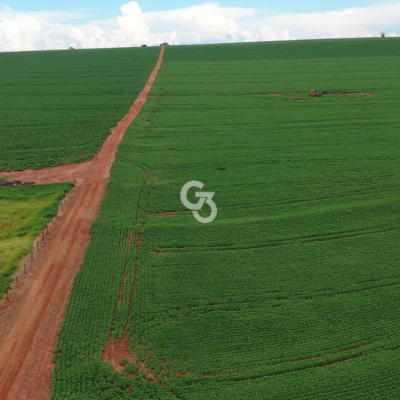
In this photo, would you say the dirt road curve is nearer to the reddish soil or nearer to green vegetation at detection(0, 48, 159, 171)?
the reddish soil

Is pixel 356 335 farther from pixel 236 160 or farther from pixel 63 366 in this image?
pixel 236 160

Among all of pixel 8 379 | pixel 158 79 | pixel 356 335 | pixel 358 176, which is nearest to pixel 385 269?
pixel 356 335

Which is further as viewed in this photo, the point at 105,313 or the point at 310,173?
the point at 310,173

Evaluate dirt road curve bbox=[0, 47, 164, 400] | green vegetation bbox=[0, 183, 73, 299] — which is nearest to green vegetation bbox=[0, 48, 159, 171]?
green vegetation bbox=[0, 183, 73, 299]

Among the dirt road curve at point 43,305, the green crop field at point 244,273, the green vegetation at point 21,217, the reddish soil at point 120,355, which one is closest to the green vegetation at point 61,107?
the green vegetation at point 21,217

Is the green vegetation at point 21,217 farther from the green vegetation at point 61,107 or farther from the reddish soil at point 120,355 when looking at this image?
the reddish soil at point 120,355

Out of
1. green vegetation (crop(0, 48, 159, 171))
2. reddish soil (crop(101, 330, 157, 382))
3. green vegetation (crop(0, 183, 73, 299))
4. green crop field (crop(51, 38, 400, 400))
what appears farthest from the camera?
green vegetation (crop(0, 48, 159, 171))
